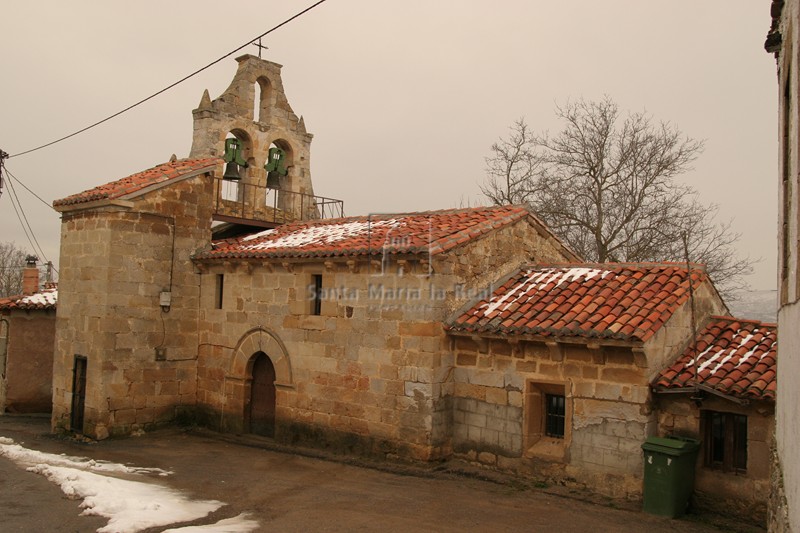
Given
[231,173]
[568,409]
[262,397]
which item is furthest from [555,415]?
[231,173]

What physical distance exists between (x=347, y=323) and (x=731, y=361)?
5.65 metres

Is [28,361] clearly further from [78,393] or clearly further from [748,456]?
[748,456]

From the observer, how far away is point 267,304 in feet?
40.2

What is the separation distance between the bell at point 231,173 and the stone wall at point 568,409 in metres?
6.92

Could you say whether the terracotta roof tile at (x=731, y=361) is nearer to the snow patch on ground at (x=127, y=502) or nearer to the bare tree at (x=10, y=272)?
the snow patch on ground at (x=127, y=502)

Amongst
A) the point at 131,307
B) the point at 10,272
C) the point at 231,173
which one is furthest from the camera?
the point at 10,272

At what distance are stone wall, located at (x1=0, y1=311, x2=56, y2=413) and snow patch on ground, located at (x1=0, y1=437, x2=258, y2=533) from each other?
20.4ft

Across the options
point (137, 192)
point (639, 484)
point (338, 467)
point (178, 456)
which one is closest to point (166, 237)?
point (137, 192)

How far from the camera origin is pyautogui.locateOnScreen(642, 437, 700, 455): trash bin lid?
7.92 metres

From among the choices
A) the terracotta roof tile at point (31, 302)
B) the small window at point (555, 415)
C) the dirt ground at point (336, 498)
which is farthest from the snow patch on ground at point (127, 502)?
the terracotta roof tile at point (31, 302)

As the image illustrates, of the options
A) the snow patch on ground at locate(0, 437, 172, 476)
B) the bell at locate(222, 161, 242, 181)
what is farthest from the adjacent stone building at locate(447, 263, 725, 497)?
the bell at locate(222, 161, 242, 181)

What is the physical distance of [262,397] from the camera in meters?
12.6

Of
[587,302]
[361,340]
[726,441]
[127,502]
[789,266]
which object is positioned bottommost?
[127,502]

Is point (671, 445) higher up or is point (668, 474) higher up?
point (671, 445)
